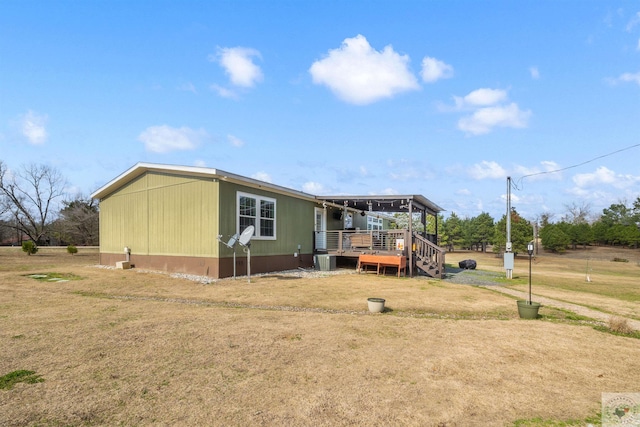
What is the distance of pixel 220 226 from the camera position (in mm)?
12219

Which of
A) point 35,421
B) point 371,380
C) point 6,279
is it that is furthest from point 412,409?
point 6,279

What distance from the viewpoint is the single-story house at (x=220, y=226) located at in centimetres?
1252

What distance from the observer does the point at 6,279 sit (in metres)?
11.4

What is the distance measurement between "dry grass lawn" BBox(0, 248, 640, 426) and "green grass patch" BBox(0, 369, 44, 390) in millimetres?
102

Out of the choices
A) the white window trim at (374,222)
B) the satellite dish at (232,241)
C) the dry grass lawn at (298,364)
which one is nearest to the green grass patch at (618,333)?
the dry grass lawn at (298,364)

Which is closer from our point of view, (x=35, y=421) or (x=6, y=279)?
(x=35, y=421)

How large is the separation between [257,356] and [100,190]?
15.3m

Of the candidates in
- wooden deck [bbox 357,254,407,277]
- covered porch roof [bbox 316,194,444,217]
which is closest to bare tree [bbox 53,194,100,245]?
covered porch roof [bbox 316,194,444,217]

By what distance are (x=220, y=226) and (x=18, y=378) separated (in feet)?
28.0

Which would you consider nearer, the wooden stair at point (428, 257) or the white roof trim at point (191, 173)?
the white roof trim at point (191, 173)

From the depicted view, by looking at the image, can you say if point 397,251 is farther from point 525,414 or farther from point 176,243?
point 525,414

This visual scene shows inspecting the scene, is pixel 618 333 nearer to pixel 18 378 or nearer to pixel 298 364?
pixel 298 364

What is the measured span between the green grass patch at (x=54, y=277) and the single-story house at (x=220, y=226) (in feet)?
8.57

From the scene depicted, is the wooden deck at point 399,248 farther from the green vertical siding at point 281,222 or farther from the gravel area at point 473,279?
the green vertical siding at point 281,222
